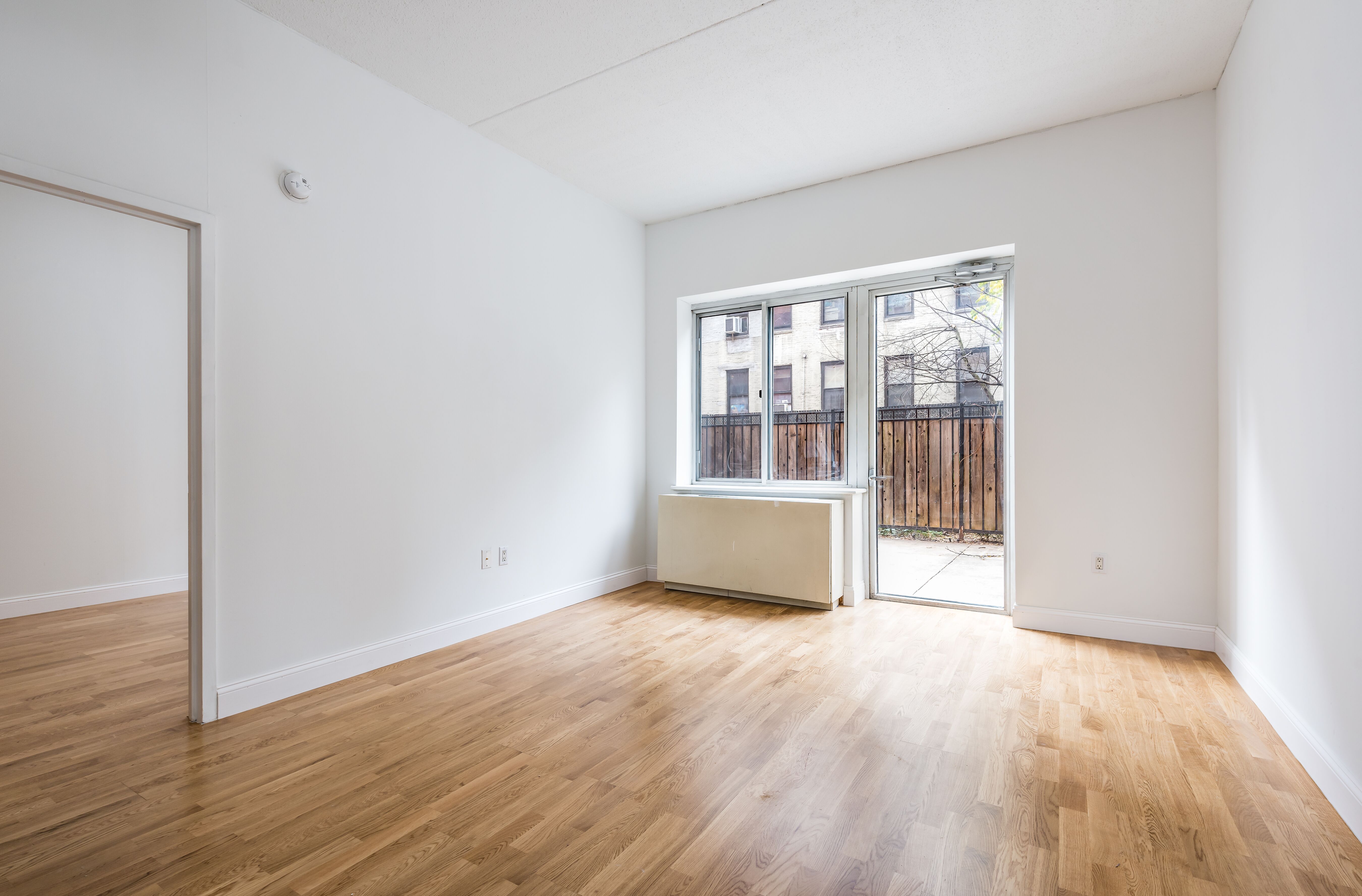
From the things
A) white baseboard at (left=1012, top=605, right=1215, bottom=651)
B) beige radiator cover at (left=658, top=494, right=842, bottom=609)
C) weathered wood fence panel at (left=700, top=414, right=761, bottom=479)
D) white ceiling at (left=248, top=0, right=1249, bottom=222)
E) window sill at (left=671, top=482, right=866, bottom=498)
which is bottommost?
white baseboard at (left=1012, top=605, right=1215, bottom=651)

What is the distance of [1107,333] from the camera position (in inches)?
134

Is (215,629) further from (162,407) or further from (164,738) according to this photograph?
(162,407)

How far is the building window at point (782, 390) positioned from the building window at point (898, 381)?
0.70 metres

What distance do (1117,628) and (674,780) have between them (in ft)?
9.16

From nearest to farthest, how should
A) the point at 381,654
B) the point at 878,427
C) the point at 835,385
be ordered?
1. the point at 381,654
2. the point at 878,427
3. the point at 835,385

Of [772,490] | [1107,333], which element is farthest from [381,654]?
[1107,333]

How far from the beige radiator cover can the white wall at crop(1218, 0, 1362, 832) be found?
198 cm

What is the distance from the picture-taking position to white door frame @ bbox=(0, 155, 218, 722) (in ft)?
7.78

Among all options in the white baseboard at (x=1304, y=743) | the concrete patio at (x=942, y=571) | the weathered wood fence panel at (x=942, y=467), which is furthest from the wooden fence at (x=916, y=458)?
the white baseboard at (x=1304, y=743)

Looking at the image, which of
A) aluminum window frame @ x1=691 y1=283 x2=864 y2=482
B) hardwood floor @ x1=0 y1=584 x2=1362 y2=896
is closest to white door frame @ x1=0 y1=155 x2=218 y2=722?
hardwood floor @ x1=0 y1=584 x2=1362 y2=896

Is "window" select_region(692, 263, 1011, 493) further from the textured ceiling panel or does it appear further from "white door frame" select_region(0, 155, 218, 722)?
"white door frame" select_region(0, 155, 218, 722)

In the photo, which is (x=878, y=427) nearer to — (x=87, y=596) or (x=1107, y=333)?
(x=1107, y=333)

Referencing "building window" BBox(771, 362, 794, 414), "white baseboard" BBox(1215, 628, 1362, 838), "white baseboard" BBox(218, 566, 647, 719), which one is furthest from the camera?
"building window" BBox(771, 362, 794, 414)

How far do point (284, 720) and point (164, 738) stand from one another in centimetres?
37
